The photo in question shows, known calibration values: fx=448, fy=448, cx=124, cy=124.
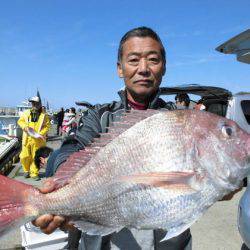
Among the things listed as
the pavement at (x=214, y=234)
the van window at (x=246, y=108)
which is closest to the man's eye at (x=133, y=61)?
the pavement at (x=214, y=234)

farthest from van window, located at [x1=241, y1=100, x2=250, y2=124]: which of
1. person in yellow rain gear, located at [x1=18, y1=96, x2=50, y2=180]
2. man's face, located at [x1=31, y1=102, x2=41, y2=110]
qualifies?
man's face, located at [x1=31, y1=102, x2=41, y2=110]

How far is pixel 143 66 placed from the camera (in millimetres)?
2639

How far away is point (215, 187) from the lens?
194cm

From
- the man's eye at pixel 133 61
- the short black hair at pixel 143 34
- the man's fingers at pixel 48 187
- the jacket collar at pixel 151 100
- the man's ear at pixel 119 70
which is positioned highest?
the short black hair at pixel 143 34

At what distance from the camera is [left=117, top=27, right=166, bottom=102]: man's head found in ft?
8.76

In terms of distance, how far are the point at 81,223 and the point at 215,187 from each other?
0.69 m

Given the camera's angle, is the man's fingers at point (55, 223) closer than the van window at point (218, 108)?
Yes

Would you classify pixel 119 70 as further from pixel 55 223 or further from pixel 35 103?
pixel 35 103

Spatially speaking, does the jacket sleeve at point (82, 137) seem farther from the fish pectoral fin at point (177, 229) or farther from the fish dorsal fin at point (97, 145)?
the fish pectoral fin at point (177, 229)

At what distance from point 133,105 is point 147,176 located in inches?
34.1

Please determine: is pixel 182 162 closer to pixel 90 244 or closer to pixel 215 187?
pixel 215 187

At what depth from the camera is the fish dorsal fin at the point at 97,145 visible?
7.06ft

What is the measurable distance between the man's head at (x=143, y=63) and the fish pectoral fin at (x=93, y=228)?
0.89m

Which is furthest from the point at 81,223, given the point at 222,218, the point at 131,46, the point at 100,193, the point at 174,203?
the point at 222,218
